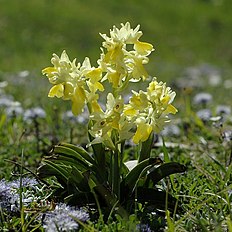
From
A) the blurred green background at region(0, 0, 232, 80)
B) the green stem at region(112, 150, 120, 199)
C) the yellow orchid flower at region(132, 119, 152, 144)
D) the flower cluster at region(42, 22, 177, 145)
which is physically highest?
the blurred green background at region(0, 0, 232, 80)

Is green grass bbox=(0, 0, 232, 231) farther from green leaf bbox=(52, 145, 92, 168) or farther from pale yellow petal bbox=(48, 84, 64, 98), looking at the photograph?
pale yellow petal bbox=(48, 84, 64, 98)

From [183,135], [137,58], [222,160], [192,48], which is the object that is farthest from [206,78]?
[137,58]

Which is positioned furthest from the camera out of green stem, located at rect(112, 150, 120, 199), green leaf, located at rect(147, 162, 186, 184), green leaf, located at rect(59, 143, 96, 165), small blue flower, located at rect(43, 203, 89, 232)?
green leaf, located at rect(59, 143, 96, 165)

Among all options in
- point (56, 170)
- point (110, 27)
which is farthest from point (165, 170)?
point (110, 27)

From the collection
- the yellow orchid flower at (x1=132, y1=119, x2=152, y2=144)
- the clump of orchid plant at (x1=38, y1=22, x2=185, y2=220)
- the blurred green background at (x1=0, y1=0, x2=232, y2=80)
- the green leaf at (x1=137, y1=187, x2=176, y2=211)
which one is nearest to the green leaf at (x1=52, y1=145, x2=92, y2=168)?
the clump of orchid plant at (x1=38, y1=22, x2=185, y2=220)

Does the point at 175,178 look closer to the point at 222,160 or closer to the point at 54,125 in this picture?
the point at 222,160

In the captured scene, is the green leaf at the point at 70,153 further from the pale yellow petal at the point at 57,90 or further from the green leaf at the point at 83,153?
the pale yellow petal at the point at 57,90
